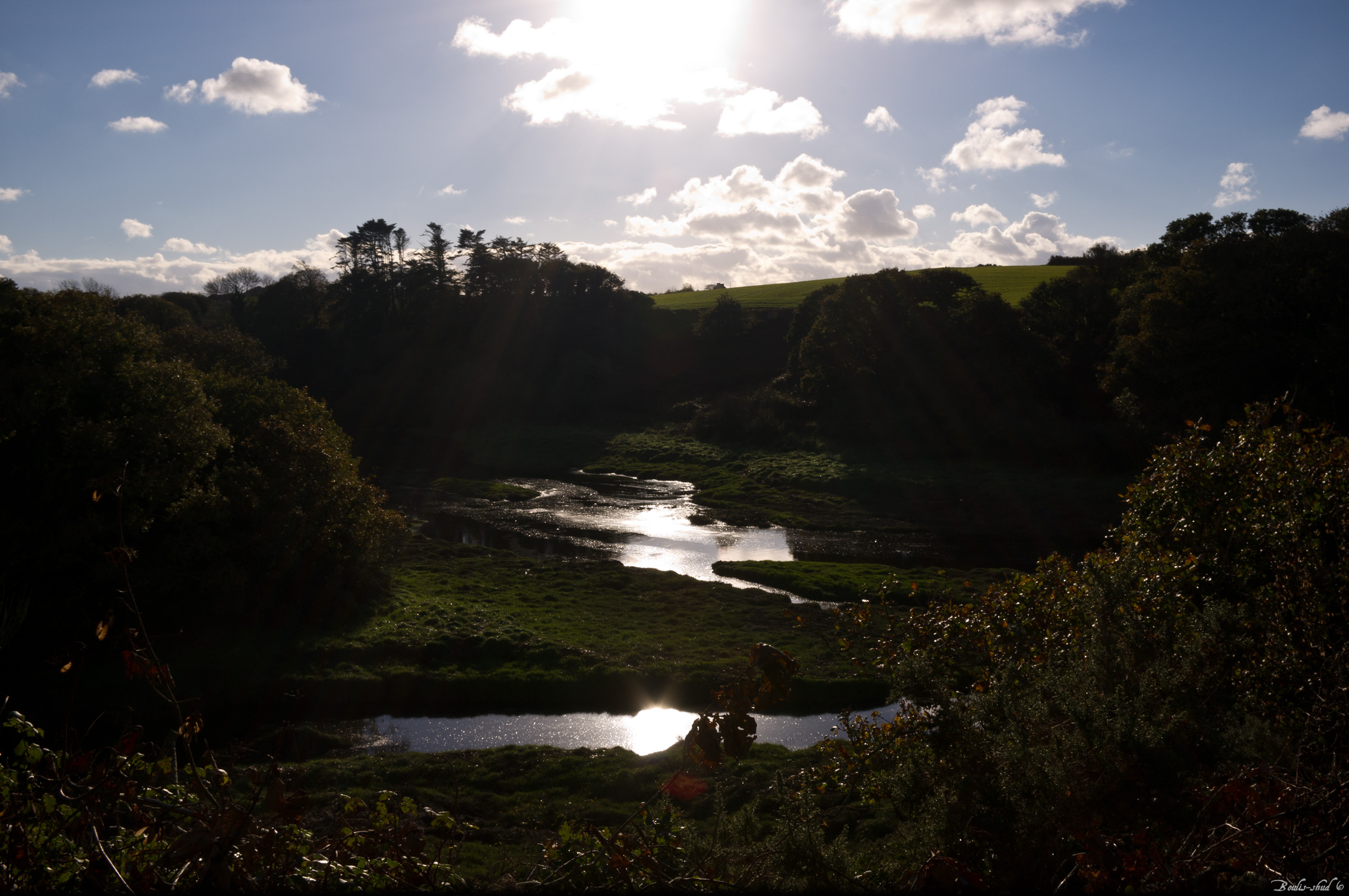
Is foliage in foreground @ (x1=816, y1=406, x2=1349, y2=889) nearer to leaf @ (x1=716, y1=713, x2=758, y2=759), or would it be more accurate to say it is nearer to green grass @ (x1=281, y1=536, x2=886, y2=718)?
leaf @ (x1=716, y1=713, x2=758, y2=759)

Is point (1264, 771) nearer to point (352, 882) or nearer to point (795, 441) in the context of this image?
point (352, 882)

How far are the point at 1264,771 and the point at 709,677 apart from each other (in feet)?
40.1

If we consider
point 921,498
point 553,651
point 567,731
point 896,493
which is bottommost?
point 567,731

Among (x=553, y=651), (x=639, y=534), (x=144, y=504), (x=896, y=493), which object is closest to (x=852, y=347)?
(x=896, y=493)

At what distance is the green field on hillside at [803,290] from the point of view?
76.2 meters

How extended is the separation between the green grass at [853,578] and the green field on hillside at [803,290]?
50.0 meters

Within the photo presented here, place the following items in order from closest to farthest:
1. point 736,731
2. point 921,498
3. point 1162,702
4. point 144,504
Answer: point 736,731 → point 1162,702 → point 144,504 → point 921,498

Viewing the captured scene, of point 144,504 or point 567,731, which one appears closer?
point 567,731

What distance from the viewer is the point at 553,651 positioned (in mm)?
17172

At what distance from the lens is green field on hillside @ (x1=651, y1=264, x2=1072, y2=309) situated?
76.2 metres

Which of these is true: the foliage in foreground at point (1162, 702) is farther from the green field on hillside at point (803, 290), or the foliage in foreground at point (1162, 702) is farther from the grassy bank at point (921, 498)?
the green field on hillside at point (803, 290)

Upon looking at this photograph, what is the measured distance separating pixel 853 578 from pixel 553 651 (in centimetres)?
1125

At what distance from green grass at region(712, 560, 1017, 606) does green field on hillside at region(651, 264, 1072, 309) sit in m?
50.0

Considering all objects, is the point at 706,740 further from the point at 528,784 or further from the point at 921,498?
the point at 921,498
